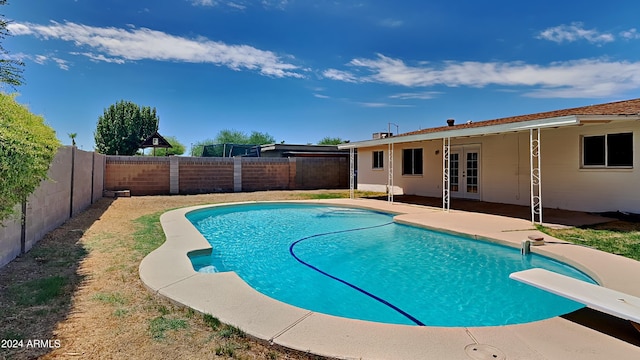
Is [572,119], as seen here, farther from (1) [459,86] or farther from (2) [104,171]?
(2) [104,171]

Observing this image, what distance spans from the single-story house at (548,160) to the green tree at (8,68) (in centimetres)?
1031

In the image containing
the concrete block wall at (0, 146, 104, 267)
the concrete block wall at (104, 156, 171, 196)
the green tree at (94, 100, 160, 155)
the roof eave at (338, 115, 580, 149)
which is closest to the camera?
the concrete block wall at (0, 146, 104, 267)

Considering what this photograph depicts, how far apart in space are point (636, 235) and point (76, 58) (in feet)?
75.5

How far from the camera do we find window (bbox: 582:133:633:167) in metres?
8.58

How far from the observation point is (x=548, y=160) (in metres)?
10.3

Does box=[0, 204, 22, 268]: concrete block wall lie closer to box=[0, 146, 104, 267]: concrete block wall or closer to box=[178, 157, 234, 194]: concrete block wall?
box=[0, 146, 104, 267]: concrete block wall

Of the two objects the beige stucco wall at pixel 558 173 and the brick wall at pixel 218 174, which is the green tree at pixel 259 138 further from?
the beige stucco wall at pixel 558 173

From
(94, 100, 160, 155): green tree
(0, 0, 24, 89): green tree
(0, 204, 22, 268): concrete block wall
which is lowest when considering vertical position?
(0, 204, 22, 268): concrete block wall

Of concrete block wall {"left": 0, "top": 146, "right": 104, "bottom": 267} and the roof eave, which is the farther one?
the roof eave

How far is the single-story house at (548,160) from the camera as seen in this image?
27.7 ft

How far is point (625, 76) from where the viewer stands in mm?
14602

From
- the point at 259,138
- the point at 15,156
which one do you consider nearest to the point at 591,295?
the point at 15,156

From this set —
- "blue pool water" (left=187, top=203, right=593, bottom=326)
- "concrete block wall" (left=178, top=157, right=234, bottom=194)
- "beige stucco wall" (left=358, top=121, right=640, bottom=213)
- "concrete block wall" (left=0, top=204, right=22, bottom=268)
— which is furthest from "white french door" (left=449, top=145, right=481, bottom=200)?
"concrete block wall" (left=0, top=204, right=22, bottom=268)

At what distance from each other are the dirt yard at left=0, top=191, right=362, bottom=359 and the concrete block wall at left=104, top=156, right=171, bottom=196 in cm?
1117
